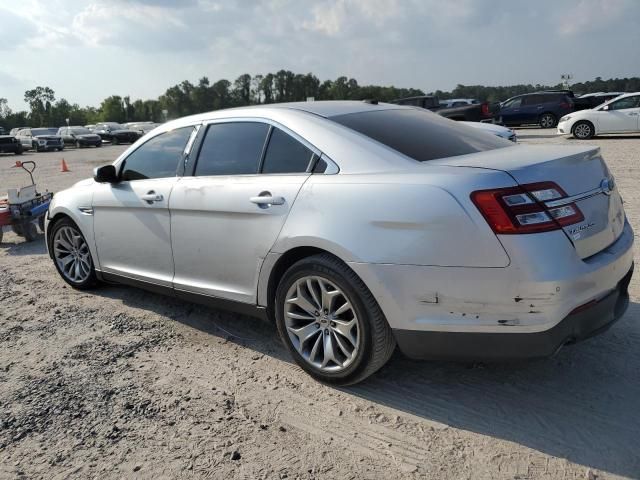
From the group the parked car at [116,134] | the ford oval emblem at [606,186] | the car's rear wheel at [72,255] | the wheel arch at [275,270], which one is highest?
the ford oval emblem at [606,186]

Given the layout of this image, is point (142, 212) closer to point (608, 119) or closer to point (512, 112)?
point (608, 119)

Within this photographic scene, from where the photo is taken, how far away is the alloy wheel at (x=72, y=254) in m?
5.08

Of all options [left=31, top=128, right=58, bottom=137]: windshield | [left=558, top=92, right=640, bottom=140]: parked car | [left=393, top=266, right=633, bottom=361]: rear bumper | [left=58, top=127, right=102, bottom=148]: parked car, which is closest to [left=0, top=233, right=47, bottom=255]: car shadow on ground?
[left=393, top=266, right=633, bottom=361]: rear bumper

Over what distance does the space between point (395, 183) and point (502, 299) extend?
77 centimetres

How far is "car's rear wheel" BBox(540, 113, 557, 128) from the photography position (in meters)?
24.4

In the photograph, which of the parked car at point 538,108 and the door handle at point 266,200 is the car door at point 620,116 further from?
the door handle at point 266,200

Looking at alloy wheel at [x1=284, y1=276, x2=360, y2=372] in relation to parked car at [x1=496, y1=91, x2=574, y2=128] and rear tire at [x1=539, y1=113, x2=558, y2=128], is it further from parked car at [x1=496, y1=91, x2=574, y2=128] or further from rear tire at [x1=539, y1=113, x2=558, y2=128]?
rear tire at [x1=539, y1=113, x2=558, y2=128]

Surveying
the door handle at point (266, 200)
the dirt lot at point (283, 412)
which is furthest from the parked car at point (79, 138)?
the door handle at point (266, 200)

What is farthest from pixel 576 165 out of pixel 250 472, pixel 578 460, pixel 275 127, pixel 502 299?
pixel 250 472

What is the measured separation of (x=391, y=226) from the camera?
2.74 metres

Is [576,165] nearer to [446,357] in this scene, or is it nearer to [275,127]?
[446,357]

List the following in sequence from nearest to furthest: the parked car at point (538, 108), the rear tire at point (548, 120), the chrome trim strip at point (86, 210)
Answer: the chrome trim strip at point (86, 210) → the parked car at point (538, 108) → the rear tire at point (548, 120)

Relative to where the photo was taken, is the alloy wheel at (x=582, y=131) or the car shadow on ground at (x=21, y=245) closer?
the car shadow on ground at (x=21, y=245)

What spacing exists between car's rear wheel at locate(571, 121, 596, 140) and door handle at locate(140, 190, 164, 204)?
17.4 metres
